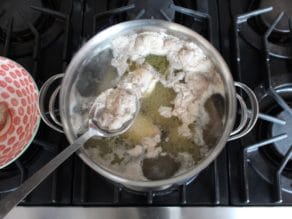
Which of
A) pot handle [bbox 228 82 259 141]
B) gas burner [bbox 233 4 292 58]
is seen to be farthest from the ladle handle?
gas burner [bbox 233 4 292 58]

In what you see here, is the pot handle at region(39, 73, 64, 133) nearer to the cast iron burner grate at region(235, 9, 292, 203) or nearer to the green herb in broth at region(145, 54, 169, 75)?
the green herb in broth at region(145, 54, 169, 75)

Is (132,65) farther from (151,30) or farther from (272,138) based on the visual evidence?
(272,138)

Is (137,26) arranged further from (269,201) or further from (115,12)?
(269,201)

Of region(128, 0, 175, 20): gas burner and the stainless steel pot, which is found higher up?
region(128, 0, 175, 20): gas burner

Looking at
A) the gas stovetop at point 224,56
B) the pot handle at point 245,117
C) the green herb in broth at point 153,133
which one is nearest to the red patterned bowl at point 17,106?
the gas stovetop at point 224,56

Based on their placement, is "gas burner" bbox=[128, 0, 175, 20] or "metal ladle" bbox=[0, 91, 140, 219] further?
"gas burner" bbox=[128, 0, 175, 20]

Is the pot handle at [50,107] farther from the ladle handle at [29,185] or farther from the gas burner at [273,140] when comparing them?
the gas burner at [273,140]
